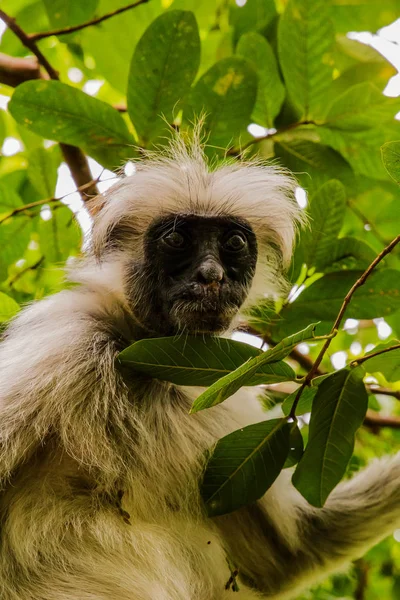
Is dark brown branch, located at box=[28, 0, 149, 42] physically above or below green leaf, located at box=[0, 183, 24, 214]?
above

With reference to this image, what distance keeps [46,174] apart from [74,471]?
164cm

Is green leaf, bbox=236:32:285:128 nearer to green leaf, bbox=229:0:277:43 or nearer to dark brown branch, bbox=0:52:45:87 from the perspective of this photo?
green leaf, bbox=229:0:277:43

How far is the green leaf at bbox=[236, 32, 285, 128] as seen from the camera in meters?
3.69

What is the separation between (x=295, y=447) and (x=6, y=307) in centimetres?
148

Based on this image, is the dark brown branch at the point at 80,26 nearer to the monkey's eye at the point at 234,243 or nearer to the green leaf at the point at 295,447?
the monkey's eye at the point at 234,243

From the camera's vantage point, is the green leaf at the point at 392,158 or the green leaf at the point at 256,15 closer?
the green leaf at the point at 392,158

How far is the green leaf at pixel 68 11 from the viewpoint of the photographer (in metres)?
3.75

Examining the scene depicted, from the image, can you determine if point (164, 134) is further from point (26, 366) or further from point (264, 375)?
point (264, 375)

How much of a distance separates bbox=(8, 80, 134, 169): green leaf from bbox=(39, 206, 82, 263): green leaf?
24.1 inches

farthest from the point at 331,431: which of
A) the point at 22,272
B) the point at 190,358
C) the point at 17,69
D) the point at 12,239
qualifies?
the point at 17,69

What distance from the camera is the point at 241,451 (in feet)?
8.57

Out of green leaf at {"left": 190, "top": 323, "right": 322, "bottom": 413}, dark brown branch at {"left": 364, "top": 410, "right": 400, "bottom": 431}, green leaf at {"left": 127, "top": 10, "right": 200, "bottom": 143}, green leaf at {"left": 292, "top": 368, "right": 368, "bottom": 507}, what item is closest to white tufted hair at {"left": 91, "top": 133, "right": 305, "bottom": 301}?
green leaf at {"left": 127, "top": 10, "right": 200, "bottom": 143}

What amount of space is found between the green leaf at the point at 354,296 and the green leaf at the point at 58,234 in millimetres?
1364

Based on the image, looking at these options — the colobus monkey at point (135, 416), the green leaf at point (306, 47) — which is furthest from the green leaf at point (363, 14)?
the colobus monkey at point (135, 416)
